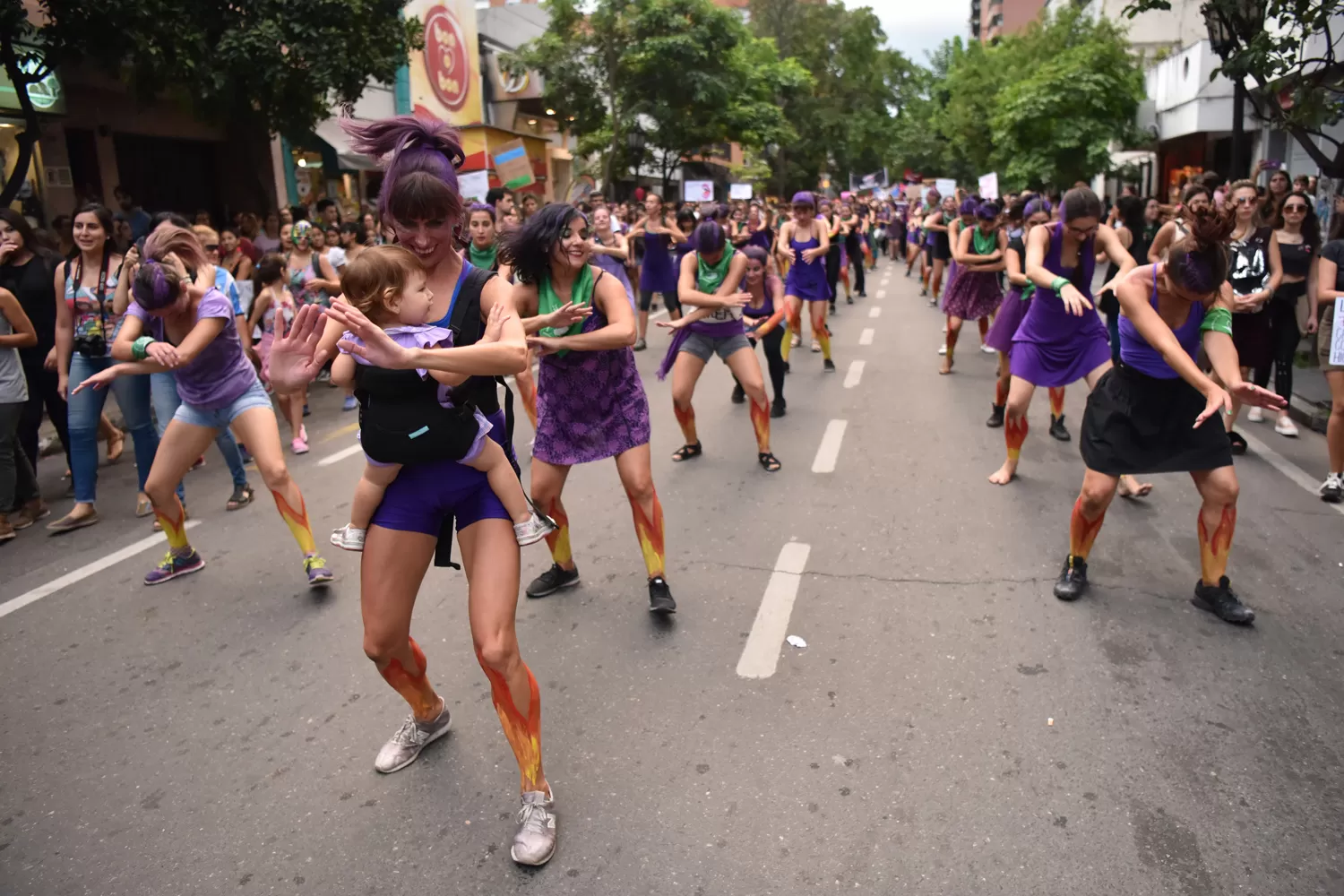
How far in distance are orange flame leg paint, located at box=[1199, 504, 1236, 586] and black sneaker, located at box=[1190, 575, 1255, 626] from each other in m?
0.03

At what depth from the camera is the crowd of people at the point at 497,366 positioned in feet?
9.08

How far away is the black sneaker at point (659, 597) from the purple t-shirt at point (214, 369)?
2314 mm

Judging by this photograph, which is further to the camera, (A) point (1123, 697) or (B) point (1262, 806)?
(A) point (1123, 697)

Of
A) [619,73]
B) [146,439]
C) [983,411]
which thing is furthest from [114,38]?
[619,73]

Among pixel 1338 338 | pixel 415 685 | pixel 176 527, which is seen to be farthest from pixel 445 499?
pixel 1338 338

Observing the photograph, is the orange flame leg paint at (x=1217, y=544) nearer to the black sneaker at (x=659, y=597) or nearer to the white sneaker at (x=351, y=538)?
the black sneaker at (x=659, y=597)

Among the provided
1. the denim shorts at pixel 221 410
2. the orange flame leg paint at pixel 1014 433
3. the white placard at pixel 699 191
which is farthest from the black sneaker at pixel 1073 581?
the white placard at pixel 699 191

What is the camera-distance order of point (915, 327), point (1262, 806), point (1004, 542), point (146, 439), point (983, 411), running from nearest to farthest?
point (1262, 806) → point (1004, 542) → point (146, 439) → point (983, 411) → point (915, 327)

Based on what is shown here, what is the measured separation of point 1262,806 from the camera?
294cm

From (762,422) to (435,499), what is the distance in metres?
4.27

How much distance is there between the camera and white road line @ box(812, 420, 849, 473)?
6914mm

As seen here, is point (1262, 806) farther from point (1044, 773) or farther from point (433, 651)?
point (433, 651)

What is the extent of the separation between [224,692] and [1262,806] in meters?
3.65

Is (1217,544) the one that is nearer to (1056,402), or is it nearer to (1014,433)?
(1014,433)
